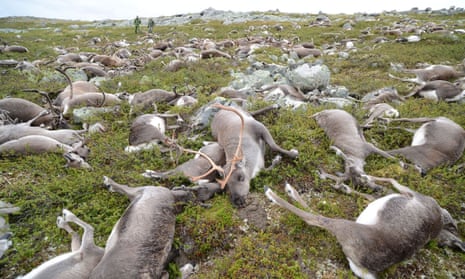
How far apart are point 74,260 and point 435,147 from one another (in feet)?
20.8

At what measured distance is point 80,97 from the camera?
834 cm

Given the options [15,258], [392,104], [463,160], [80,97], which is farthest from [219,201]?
[80,97]

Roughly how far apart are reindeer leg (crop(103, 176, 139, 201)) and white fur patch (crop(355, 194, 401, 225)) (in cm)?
341

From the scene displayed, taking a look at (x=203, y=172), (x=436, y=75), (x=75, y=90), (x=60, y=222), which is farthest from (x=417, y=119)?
(x=75, y=90)

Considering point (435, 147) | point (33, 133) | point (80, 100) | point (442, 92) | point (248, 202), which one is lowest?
point (248, 202)

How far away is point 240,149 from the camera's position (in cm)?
492

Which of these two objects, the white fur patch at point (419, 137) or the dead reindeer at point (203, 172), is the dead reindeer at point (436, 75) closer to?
the white fur patch at point (419, 137)

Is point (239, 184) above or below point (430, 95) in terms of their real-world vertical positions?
below

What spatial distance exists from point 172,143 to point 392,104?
6052mm

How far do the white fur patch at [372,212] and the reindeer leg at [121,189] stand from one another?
134 inches

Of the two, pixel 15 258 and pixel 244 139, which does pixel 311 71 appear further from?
pixel 15 258

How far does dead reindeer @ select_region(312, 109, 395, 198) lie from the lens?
15.4 ft

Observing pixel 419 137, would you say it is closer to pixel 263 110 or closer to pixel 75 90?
pixel 263 110

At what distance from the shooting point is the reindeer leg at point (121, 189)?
4.32 meters
